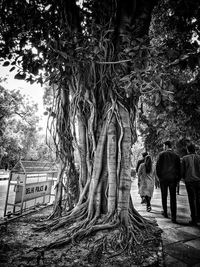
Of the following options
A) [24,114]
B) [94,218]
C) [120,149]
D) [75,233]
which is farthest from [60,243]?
[24,114]

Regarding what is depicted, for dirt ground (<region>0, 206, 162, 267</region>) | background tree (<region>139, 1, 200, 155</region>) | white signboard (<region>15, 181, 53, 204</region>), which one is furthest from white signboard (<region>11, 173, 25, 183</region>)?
background tree (<region>139, 1, 200, 155</region>)

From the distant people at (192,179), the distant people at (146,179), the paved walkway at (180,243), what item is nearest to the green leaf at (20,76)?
the paved walkway at (180,243)

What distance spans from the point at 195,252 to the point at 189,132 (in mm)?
5344

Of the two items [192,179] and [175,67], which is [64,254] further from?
[175,67]

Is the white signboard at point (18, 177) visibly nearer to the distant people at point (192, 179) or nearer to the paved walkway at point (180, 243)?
the paved walkway at point (180, 243)

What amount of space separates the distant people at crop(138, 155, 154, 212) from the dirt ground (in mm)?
2227

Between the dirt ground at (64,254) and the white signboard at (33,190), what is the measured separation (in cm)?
142

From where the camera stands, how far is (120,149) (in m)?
3.09

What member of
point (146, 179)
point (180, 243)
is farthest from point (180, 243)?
point (146, 179)

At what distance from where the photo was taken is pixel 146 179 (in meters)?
5.06

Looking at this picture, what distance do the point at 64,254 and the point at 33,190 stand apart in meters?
2.60

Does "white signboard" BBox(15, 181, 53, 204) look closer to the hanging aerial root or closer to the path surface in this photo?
the hanging aerial root

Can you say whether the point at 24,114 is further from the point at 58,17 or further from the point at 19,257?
the point at 19,257

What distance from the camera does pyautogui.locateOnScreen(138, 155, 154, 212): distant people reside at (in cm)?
490
